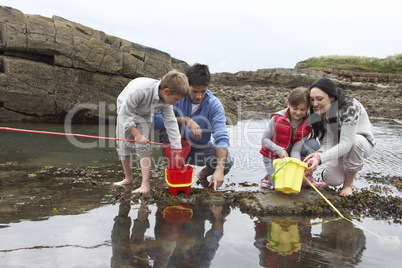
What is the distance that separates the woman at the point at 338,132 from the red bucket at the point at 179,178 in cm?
125

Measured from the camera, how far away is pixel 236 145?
7.59 m

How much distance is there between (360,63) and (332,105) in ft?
111

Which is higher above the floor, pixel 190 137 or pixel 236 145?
pixel 190 137

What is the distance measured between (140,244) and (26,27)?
344 inches

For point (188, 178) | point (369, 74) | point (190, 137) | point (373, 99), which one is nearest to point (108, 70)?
point (190, 137)

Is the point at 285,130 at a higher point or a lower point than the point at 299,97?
lower

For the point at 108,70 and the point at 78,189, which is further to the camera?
the point at 108,70

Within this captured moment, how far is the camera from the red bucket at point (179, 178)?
3627 mm

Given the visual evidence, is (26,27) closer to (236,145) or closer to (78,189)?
(236,145)

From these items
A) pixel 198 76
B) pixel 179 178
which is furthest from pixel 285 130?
pixel 179 178

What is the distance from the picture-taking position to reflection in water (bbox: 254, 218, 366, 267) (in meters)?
2.22

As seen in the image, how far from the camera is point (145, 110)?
387 centimetres

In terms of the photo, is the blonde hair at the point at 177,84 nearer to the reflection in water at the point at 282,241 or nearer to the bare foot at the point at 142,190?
the bare foot at the point at 142,190

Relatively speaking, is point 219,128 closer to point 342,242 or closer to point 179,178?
point 179,178
